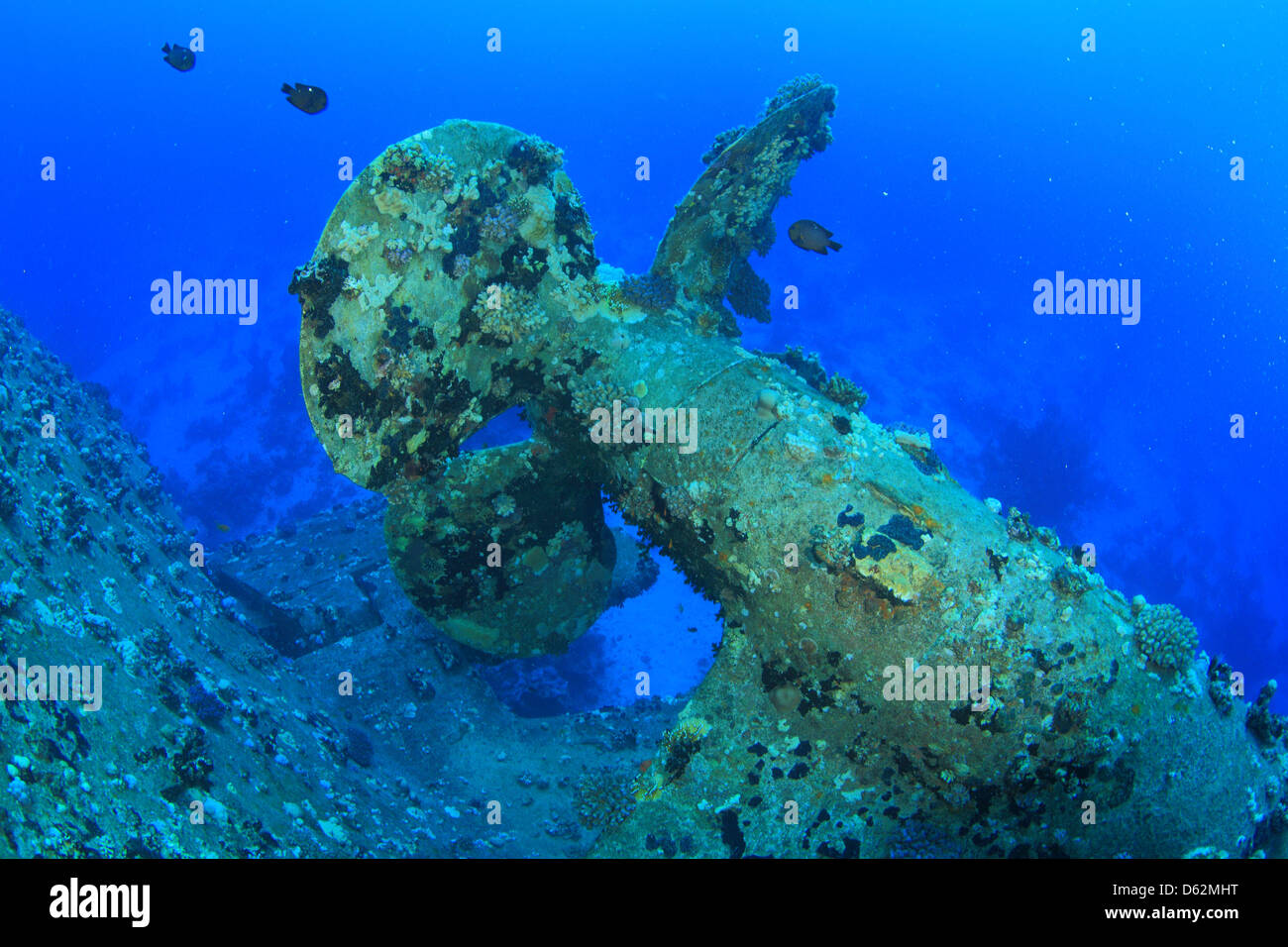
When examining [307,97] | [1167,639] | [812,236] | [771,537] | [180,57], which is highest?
[180,57]

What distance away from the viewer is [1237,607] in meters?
27.5

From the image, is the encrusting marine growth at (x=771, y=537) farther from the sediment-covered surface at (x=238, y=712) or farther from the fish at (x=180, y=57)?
the fish at (x=180, y=57)

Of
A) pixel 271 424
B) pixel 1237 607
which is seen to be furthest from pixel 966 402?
pixel 271 424

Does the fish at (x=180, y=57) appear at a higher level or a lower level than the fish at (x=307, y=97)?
higher

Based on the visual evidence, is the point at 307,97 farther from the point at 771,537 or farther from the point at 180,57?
the point at 771,537

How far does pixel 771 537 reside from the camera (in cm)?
679

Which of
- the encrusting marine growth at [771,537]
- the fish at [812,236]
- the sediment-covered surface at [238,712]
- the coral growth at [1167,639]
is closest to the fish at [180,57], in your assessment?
the encrusting marine growth at [771,537]

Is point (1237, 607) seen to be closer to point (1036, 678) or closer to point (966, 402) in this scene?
point (966, 402)

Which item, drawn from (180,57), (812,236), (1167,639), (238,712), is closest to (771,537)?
(812,236)

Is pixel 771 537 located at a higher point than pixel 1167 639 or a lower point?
higher

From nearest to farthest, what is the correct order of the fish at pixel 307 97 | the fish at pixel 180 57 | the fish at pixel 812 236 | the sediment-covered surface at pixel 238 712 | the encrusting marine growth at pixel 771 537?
the sediment-covered surface at pixel 238 712 < the encrusting marine growth at pixel 771 537 < the fish at pixel 812 236 < the fish at pixel 307 97 < the fish at pixel 180 57

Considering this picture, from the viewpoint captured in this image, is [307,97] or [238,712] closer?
[238,712]

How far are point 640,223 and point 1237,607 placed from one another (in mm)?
41028

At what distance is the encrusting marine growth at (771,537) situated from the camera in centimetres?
621
